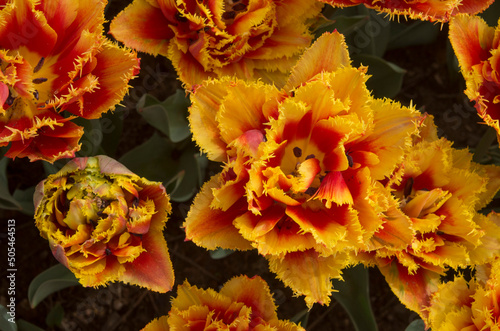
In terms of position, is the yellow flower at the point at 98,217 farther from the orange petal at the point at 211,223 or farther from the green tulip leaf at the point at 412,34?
the green tulip leaf at the point at 412,34

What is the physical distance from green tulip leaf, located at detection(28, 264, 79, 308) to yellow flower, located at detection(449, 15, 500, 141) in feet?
3.19

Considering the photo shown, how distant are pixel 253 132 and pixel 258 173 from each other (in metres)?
0.09

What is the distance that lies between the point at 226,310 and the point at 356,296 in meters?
0.38

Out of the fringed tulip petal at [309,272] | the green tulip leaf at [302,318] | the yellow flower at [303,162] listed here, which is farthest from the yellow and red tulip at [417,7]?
the green tulip leaf at [302,318]

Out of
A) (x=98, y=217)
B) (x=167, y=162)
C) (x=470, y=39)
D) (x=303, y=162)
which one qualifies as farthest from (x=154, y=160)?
(x=470, y=39)

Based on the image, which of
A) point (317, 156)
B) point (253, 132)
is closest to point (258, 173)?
point (253, 132)

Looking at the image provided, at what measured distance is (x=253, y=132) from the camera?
97 centimetres

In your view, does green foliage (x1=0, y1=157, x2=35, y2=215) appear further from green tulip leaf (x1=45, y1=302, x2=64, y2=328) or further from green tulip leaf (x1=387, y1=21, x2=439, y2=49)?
green tulip leaf (x1=387, y1=21, x2=439, y2=49)

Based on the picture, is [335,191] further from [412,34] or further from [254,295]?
[412,34]

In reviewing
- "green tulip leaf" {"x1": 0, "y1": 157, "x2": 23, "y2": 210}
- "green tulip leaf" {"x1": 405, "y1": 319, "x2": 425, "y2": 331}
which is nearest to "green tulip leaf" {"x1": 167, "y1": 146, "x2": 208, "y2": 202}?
"green tulip leaf" {"x1": 0, "y1": 157, "x2": 23, "y2": 210}

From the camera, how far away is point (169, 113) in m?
1.38

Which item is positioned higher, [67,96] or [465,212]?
[67,96]

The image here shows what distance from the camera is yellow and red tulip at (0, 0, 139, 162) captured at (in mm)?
1034

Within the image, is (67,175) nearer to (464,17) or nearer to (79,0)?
(79,0)
